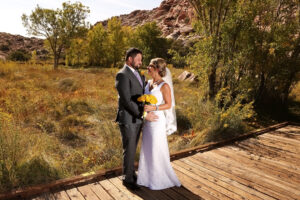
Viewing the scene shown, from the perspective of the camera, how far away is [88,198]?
3.10 m

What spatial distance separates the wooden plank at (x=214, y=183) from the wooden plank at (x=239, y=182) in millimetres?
187

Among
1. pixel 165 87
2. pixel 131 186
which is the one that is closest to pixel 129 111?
pixel 165 87

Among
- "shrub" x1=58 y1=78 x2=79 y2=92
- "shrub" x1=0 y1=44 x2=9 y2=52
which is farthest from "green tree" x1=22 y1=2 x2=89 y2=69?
"shrub" x1=0 y1=44 x2=9 y2=52

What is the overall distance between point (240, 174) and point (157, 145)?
1863 mm

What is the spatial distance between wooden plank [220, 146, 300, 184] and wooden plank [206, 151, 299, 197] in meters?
0.26

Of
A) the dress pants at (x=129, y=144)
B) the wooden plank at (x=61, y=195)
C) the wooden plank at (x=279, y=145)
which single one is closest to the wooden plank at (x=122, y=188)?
the dress pants at (x=129, y=144)

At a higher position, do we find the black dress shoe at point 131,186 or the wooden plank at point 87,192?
the black dress shoe at point 131,186

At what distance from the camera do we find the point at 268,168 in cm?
434

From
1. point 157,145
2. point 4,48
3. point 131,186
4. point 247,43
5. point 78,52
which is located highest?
point 4,48

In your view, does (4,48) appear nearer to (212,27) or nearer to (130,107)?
(212,27)

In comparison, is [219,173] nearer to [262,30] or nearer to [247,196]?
[247,196]

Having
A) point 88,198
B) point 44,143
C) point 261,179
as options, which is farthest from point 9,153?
point 261,179

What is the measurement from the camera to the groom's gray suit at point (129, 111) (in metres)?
3.10

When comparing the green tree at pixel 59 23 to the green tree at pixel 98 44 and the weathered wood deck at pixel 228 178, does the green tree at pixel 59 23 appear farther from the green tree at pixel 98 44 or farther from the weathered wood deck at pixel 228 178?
the weathered wood deck at pixel 228 178
